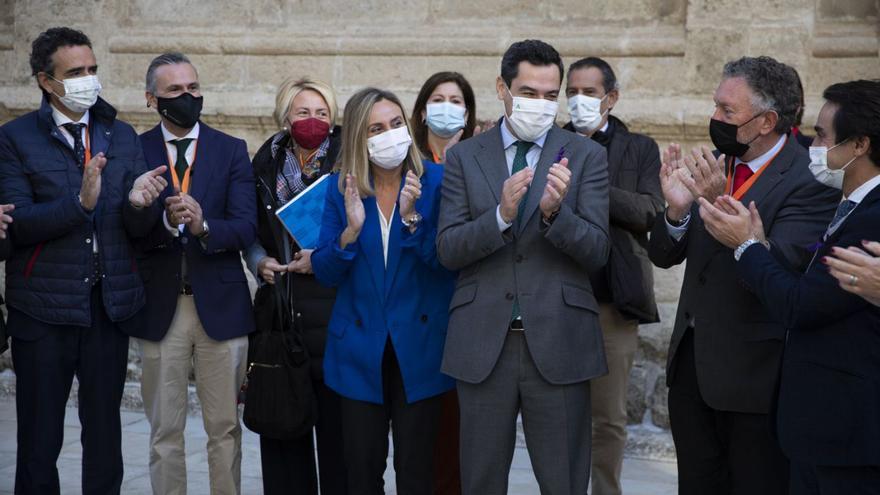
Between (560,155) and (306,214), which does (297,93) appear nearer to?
(306,214)

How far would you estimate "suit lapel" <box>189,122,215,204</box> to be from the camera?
5.47 m

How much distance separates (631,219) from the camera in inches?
209

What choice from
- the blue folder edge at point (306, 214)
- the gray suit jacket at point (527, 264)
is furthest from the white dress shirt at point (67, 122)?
the gray suit jacket at point (527, 264)

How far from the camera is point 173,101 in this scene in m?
5.42

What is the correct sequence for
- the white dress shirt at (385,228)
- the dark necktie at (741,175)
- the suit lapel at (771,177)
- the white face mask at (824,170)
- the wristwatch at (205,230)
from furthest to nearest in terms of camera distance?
1. the wristwatch at (205,230)
2. the white dress shirt at (385,228)
3. the dark necktie at (741,175)
4. the suit lapel at (771,177)
5. the white face mask at (824,170)

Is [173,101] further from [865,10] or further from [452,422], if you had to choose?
[865,10]

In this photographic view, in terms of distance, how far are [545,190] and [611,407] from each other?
1.73 meters

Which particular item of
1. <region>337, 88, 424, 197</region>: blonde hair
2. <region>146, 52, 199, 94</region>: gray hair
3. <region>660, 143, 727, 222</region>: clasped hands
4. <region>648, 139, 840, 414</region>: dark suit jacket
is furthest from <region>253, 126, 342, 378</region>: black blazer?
<region>648, 139, 840, 414</region>: dark suit jacket

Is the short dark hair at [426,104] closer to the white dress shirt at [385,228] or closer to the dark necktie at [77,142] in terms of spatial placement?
the white dress shirt at [385,228]

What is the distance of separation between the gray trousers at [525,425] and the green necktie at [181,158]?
1.84 m

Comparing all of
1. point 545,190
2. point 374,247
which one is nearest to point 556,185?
point 545,190

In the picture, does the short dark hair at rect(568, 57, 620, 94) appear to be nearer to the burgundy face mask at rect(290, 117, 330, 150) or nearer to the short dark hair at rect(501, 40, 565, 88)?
the short dark hair at rect(501, 40, 565, 88)

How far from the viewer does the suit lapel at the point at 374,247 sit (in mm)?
4816

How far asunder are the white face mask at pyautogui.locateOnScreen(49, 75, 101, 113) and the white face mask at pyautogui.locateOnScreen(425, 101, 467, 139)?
1.57m
